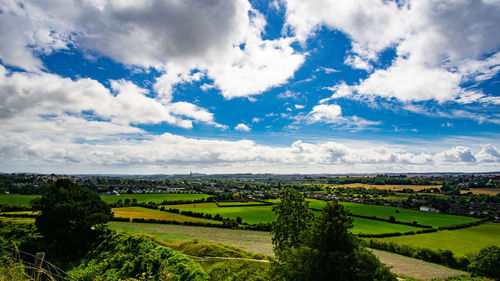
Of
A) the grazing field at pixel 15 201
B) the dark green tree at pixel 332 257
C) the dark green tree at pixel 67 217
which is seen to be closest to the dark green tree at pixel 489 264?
the dark green tree at pixel 332 257

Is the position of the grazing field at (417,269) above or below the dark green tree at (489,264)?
below

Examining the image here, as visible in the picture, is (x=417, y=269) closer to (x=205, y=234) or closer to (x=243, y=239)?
(x=243, y=239)

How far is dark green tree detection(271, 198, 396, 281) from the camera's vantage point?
1366 cm

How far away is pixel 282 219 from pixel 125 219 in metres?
47.7

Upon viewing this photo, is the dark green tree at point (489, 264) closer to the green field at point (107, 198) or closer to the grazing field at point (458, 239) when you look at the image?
the grazing field at point (458, 239)

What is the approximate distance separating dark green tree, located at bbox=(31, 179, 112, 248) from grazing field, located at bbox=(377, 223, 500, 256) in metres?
59.5

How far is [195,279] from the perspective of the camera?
20984 mm

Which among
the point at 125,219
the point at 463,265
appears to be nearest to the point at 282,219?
the point at 463,265

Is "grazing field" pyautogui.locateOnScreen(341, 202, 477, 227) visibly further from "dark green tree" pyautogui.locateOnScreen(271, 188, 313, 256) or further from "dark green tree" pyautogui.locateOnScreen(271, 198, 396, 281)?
"dark green tree" pyautogui.locateOnScreen(271, 198, 396, 281)

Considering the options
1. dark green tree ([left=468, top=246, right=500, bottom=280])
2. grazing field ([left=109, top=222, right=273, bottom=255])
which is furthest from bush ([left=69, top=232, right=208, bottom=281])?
dark green tree ([left=468, top=246, right=500, bottom=280])

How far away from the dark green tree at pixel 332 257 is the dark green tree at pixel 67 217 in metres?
32.7

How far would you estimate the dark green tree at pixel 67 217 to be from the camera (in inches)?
1377

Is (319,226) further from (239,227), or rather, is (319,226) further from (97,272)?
(239,227)

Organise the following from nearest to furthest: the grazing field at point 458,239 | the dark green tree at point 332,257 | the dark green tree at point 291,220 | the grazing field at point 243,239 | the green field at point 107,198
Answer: the dark green tree at point 332,257 → the dark green tree at point 291,220 → the grazing field at point 243,239 → the grazing field at point 458,239 → the green field at point 107,198
